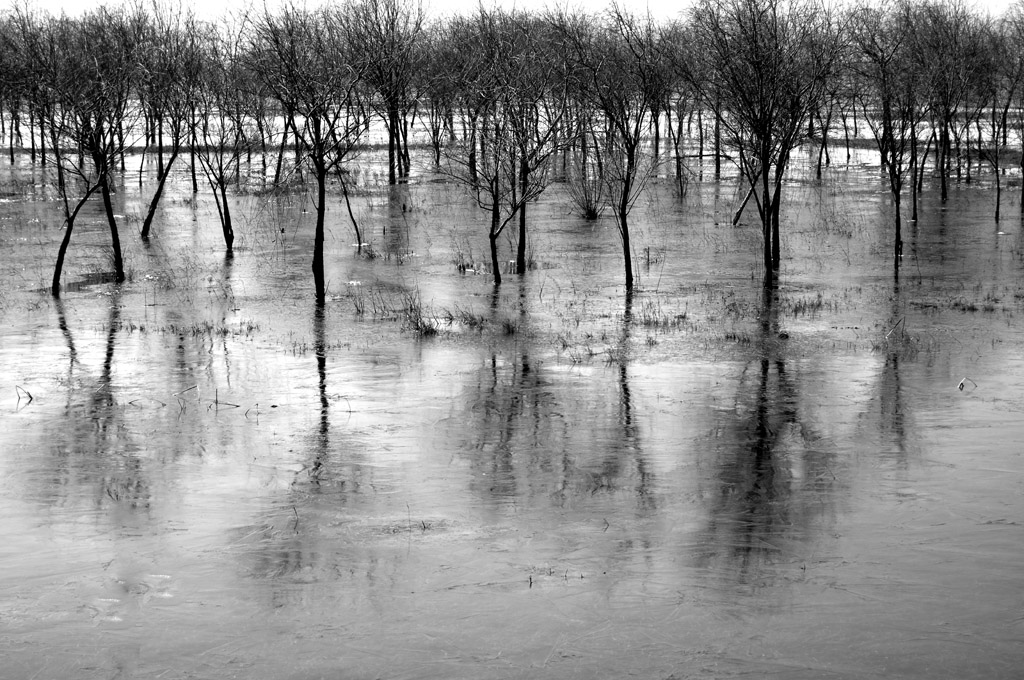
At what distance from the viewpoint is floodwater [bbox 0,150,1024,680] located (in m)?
8.46

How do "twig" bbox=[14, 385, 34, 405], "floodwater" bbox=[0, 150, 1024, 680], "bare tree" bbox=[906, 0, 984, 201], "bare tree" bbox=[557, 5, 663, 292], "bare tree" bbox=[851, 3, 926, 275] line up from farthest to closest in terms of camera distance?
"bare tree" bbox=[557, 5, 663, 292], "bare tree" bbox=[906, 0, 984, 201], "bare tree" bbox=[851, 3, 926, 275], "twig" bbox=[14, 385, 34, 405], "floodwater" bbox=[0, 150, 1024, 680]

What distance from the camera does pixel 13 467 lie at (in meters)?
12.7

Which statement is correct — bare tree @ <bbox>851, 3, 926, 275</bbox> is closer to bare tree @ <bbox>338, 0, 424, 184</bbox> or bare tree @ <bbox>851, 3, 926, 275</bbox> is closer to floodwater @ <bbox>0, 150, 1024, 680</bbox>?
floodwater @ <bbox>0, 150, 1024, 680</bbox>

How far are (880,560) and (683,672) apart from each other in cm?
280

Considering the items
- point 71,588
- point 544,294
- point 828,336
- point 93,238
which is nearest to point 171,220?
point 93,238

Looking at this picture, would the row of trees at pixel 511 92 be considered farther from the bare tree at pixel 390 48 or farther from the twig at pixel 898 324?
the twig at pixel 898 324

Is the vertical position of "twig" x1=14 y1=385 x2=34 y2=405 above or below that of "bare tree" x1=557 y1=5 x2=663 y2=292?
below

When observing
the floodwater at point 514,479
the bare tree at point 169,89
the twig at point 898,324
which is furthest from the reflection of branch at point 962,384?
the bare tree at point 169,89

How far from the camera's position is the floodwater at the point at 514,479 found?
8.46 m

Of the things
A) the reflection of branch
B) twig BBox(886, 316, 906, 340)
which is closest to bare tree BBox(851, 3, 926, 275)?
twig BBox(886, 316, 906, 340)

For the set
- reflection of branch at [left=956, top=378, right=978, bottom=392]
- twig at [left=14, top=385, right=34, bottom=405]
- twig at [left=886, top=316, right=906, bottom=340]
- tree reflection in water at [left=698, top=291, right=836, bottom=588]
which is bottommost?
tree reflection in water at [left=698, top=291, right=836, bottom=588]

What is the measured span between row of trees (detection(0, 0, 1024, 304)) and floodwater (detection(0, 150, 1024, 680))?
3.79 metres

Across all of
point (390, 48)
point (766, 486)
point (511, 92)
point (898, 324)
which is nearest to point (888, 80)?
point (511, 92)

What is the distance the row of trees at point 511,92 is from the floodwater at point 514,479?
3792 millimetres
